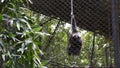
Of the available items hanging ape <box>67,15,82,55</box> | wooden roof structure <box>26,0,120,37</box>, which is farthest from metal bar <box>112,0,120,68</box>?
wooden roof structure <box>26,0,120,37</box>

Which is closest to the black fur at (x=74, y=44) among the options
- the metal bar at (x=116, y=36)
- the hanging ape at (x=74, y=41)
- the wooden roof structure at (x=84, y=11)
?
the hanging ape at (x=74, y=41)

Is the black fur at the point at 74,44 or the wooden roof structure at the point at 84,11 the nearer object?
the black fur at the point at 74,44

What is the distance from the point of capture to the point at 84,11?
349cm

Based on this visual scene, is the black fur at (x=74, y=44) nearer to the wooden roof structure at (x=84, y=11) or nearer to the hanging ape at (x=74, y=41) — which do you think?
the hanging ape at (x=74, y=41)

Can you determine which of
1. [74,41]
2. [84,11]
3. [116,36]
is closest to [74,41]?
[74,41]

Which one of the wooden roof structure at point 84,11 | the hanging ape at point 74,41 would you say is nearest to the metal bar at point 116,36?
the hanging ape at point 74,41

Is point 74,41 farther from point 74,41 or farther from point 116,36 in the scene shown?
point 116,36

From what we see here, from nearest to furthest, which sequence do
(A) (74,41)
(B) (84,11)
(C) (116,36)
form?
(C) (116,36) → (A) (74,41) → (B) (84,11)

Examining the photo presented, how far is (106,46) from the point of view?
3.68 metres

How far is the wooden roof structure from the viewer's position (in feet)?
11.2

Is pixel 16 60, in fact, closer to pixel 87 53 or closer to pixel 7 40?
pixel 7 40

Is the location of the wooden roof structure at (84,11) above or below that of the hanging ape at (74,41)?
above

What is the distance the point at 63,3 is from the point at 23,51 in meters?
1.38

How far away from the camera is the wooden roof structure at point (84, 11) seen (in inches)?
134
